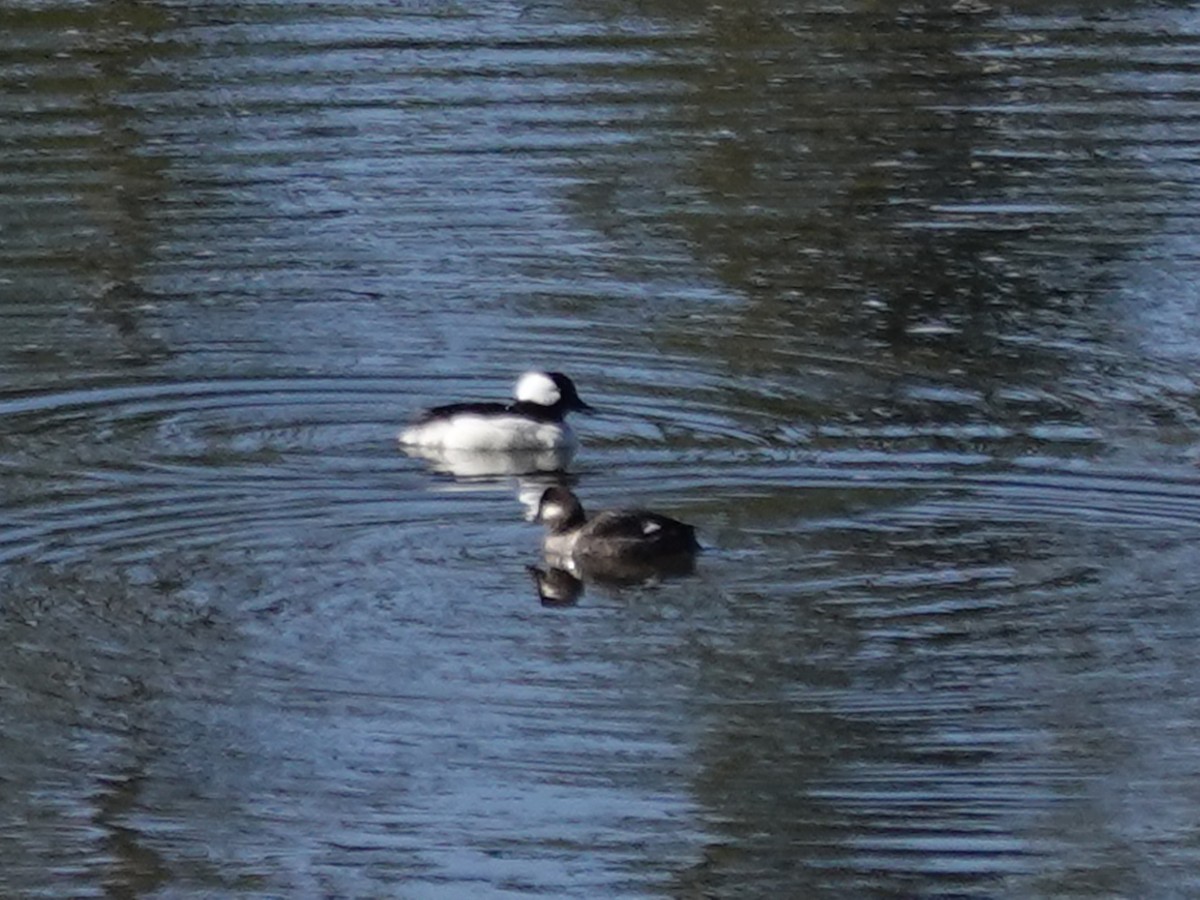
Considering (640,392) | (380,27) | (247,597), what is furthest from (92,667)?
(380,27)

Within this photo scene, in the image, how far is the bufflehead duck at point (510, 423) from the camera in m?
14.9

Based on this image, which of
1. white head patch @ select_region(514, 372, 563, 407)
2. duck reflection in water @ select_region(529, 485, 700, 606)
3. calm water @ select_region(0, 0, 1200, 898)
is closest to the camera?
calm water @ select_region(0, 0, 1200, 898)

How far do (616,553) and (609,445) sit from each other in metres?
1.95

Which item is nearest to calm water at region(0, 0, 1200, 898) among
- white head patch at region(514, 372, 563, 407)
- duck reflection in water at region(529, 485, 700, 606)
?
duck reflection in water at region(529, 485, 700, 606)

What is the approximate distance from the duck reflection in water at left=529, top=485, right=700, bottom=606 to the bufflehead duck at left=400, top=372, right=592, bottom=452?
4.39 feet

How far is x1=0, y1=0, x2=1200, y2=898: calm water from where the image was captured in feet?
35.3

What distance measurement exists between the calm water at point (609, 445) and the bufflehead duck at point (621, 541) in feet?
0.42

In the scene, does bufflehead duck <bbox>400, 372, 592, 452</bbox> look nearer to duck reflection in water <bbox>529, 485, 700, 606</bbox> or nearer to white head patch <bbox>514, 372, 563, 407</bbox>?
white head patch <bbox>514, 372, 563, 407</bbox>

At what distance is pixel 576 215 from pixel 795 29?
4.83m

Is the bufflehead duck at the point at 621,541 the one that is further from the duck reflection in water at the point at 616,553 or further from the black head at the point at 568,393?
the black head at the point at 568,393

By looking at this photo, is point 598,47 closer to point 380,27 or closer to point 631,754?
point 380,27

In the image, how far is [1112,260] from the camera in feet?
58.3

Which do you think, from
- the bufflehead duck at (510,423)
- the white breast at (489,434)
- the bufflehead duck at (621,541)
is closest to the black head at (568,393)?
the bufflehead duck at (510,423)

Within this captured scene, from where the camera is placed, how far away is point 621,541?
13477 mm
